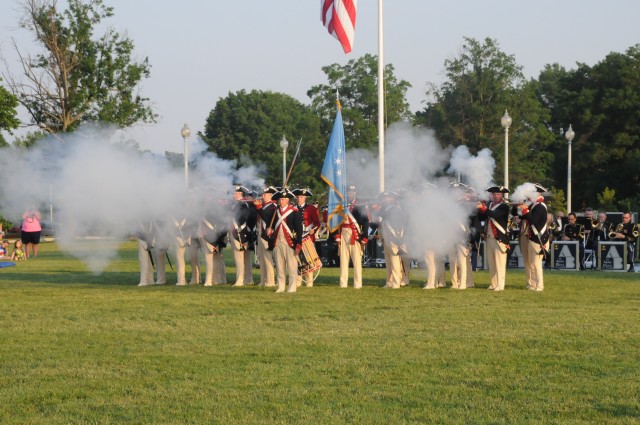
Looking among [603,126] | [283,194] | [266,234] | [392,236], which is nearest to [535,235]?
[392,236]

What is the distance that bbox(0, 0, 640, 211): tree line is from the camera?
3716 cm

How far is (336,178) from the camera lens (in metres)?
21.8

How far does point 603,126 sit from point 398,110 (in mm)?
28241

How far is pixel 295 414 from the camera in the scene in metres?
8.14

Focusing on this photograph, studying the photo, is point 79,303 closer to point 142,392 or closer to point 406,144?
point 142,392

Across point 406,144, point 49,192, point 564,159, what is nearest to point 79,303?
point 49,192

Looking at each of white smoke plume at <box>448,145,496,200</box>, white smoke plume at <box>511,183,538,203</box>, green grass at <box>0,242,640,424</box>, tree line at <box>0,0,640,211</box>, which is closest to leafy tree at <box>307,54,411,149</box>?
tree line at <box>0,0,640,211</box>

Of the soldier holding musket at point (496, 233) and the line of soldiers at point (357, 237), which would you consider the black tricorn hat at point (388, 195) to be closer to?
the line of soldiers at point (357, 237)

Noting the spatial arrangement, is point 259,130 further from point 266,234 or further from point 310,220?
point 266,234

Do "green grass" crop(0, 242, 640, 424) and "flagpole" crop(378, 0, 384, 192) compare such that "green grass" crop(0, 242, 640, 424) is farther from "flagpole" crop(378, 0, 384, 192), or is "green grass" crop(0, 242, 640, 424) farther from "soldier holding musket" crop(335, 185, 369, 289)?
"flagpole" crop(378, 0, 384, 192)

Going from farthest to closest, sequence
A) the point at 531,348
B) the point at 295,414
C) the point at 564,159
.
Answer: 1. the point at 564,159
2. the point at 531,348
3. the point at 295,414

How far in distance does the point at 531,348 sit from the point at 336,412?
400 centimetres

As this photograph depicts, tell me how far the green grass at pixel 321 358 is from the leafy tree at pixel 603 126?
42942 millimetres

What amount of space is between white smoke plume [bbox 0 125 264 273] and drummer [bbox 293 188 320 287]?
71.5 inches
